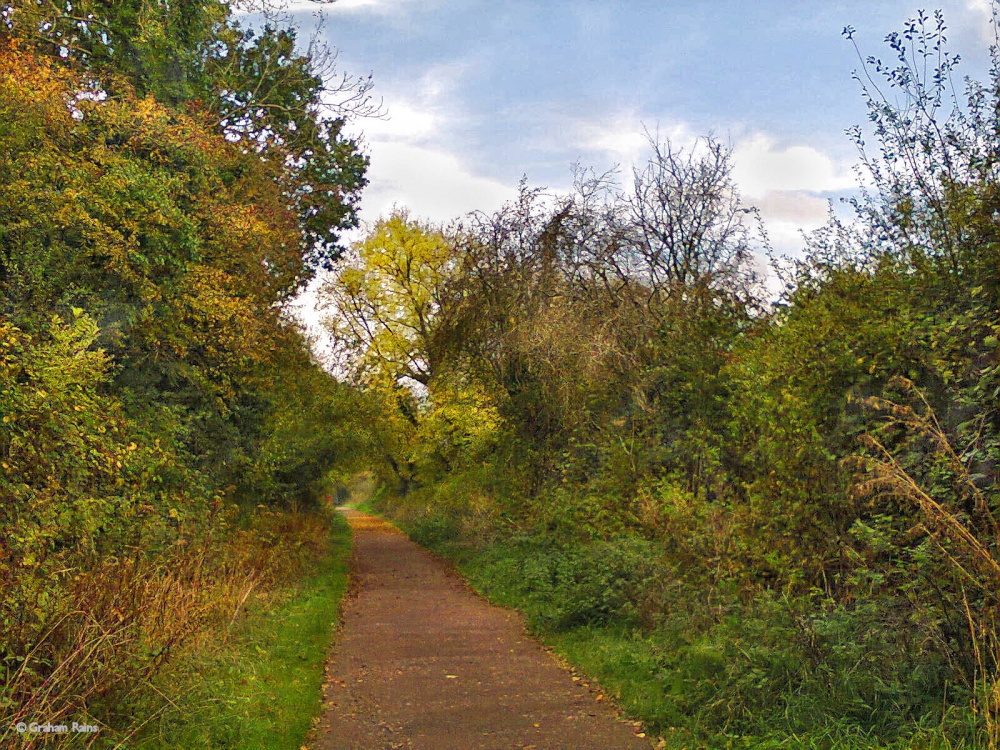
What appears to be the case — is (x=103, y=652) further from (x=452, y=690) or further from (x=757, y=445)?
(x=757, y=445)

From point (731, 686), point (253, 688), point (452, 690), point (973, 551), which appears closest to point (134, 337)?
point (253, 688)

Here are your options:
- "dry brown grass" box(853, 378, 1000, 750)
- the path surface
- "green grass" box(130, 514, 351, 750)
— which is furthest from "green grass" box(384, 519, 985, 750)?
"green grass" box(130, 514, 351, 750)

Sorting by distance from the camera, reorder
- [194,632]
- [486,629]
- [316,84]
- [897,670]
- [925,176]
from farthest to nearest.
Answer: [316,84]
[486,629]
[925,176]
[194,632]
[897,670]

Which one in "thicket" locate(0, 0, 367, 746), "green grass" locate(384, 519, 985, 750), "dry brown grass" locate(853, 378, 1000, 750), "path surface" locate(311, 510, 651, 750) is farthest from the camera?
"path surface" locate(311, 510, 651, 750)

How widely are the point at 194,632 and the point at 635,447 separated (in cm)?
967

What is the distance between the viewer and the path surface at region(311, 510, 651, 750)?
6.98m

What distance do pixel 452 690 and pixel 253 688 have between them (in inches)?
79.2

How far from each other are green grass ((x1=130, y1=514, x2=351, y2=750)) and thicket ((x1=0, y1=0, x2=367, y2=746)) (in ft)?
1.07

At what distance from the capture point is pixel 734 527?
9.27 meters

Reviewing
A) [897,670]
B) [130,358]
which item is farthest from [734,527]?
[130,358]

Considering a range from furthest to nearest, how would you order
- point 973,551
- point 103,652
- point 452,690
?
point 452,690
point 103,652
point 973,551

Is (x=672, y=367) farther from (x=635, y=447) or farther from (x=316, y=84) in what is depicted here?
(x=316, y=84)

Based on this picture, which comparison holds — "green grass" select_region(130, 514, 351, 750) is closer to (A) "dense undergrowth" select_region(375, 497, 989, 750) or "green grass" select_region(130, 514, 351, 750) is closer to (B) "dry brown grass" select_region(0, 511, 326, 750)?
(B) "dry brown grass" select_region(0, 511, 326, 750)

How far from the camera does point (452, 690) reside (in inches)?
336
